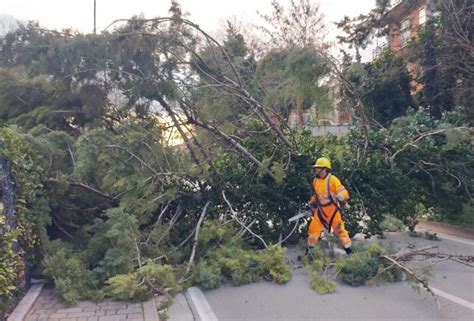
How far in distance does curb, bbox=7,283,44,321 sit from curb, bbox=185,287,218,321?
6.36 feet

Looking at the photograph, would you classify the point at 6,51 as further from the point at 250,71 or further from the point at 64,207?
the point at 250,71

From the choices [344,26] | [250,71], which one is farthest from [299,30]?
[250,71]

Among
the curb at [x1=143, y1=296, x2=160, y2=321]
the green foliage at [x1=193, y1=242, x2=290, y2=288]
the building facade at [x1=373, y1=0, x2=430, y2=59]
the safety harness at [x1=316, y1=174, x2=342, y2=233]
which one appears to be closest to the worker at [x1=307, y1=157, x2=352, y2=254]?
the safety harness at [x1=316, y1=174, x2=342, y2=233]

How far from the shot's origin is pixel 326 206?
7.58 m

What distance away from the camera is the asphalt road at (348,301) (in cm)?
559

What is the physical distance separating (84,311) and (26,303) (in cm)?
77

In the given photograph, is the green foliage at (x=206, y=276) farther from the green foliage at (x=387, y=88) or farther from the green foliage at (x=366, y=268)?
the green foliage at (x=387, y=88)

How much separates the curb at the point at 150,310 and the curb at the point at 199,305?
466 mm

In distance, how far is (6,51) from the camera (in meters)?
8.62

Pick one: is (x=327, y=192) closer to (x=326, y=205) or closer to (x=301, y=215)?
(x=326, y=205)

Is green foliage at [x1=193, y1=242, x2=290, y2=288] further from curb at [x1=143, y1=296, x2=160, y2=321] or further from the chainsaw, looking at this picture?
the chainsaw

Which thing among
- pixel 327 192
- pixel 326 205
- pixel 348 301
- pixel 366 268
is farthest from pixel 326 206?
pixel 348 301

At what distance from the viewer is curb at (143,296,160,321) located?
5.51 meters

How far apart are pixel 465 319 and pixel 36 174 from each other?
226 inches
